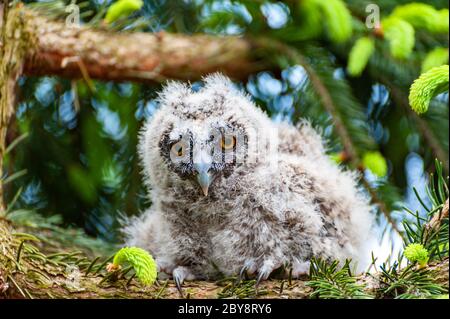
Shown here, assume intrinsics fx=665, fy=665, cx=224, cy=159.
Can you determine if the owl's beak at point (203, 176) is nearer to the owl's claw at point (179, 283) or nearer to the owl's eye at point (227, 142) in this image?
the owl's eye at point (227, 142)

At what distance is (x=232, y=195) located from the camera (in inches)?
94.9

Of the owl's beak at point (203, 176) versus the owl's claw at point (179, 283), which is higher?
the owl's beak at point (203, 176)

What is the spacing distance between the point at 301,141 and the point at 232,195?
0.56 m

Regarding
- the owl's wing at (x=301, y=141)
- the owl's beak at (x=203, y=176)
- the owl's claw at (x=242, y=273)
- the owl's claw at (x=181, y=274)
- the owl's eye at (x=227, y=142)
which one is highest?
the owl's eye at (x=227, y=142)

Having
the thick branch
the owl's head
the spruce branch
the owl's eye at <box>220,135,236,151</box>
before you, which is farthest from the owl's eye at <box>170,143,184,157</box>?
the spruce branch

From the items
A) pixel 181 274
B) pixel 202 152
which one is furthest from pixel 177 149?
pixel 181 274

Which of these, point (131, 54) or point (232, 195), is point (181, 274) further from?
point (131, 54)

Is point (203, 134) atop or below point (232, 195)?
atop

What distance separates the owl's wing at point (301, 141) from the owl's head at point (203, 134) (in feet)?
0.68

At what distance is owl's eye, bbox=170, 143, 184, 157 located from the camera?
7.60ft

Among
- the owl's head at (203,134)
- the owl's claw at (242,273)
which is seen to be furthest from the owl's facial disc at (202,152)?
the owl's claw at (242,273)

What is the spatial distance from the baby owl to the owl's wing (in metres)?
0.17

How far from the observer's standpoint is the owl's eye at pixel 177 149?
7.60 ft

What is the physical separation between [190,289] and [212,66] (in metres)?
1.31
